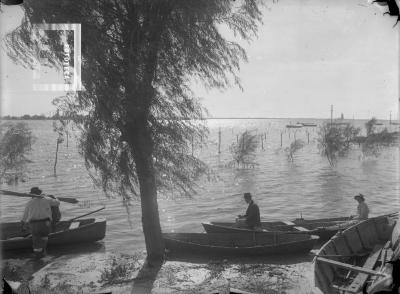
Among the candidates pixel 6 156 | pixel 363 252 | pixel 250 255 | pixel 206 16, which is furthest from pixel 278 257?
pixel 6 156

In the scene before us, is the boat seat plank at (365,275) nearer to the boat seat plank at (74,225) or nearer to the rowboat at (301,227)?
the rowboat at (301,227)

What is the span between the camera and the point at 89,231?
45.4 feet

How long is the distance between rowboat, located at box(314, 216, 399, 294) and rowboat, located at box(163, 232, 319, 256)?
1.58m

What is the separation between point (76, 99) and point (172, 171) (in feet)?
10.7

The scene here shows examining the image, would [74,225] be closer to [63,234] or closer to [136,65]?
[63,234]

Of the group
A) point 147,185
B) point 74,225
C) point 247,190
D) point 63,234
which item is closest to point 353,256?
point 147,185

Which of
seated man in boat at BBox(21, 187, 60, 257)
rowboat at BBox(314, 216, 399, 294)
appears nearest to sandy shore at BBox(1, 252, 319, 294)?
rowboat at BBox(314, 216, 399, 294)

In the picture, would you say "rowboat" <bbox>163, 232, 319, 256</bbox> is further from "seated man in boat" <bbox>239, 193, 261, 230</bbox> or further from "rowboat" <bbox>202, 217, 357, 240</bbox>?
"seated man in boat" <bbox>239, 193, 261, 230</bbox>

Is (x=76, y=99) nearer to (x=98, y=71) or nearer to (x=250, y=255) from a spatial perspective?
(x=98, y=71)

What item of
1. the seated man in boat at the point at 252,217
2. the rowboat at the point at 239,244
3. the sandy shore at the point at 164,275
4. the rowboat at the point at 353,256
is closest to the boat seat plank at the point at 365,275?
the rowboat at the point at 353,256

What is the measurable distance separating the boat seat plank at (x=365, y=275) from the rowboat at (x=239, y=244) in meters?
2.11

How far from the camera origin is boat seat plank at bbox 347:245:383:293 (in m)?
7.16

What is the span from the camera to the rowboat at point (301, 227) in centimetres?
1322

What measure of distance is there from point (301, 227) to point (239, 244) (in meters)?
2.76
